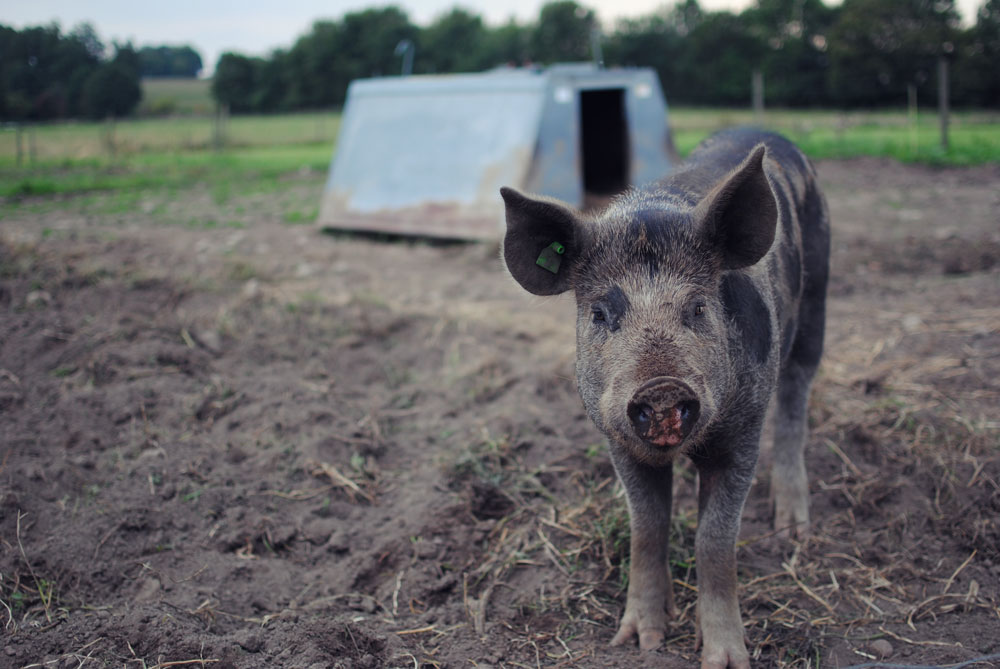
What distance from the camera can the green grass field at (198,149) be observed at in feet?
50.4

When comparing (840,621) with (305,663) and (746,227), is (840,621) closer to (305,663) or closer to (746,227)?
(746,227)

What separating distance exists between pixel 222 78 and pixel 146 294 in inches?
888

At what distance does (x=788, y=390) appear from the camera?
13.4 feet

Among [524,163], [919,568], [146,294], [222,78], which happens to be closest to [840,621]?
[919,568]

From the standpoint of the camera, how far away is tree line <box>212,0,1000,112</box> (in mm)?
33062

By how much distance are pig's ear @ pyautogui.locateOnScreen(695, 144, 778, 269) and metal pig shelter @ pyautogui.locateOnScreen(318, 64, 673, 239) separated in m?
6.52

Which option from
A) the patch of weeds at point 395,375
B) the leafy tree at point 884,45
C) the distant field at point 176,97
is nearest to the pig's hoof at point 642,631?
the patch of weeds at point 395,375

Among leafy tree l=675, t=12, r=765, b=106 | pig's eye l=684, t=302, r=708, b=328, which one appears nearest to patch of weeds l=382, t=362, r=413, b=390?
pig's eye l=684, t=302, r=708, b=328

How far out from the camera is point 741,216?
9.19 ft

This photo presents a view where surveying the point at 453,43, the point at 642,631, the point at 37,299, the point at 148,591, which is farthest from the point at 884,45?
the point at 148,591

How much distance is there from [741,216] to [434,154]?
26.0ft

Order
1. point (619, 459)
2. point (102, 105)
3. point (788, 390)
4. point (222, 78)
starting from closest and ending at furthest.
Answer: point (619, 459), point (788, 390), point (102, 105), point (222, 78)

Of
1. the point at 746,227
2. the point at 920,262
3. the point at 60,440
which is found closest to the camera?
the point at 746,227

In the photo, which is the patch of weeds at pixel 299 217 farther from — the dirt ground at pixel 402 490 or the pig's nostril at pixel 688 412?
the pig's nostril at pixel 688 412
